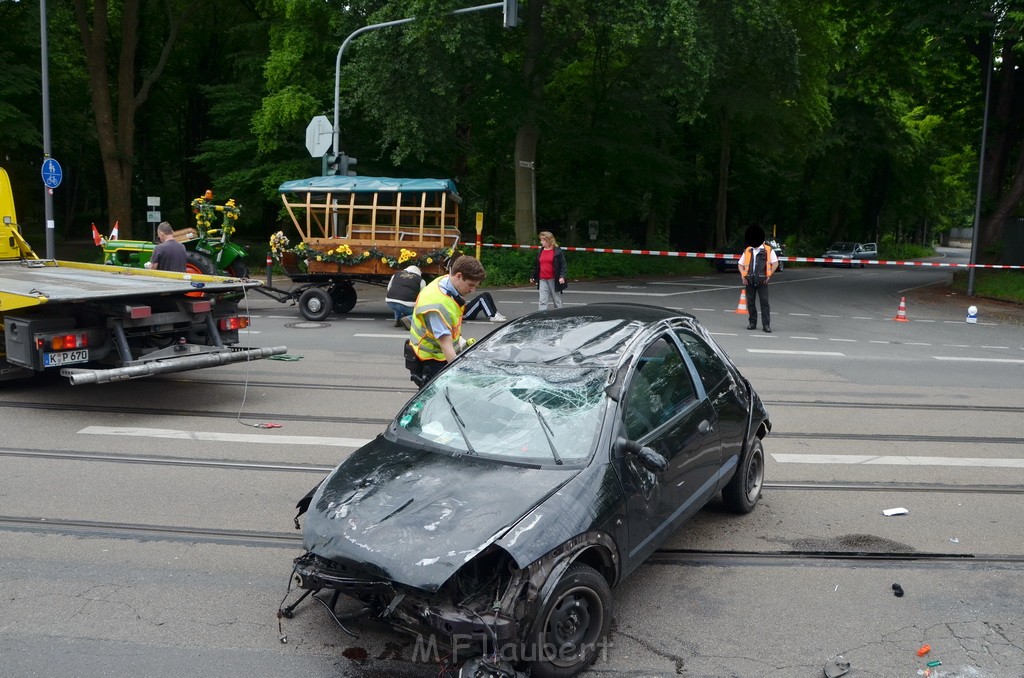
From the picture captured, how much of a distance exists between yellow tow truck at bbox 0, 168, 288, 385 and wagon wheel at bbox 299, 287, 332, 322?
6317 millimetres

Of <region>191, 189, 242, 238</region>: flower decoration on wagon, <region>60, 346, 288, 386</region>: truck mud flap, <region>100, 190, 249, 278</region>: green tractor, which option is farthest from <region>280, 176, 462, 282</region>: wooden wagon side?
<region>60, 346, 288, 386</region>: truck mud flap

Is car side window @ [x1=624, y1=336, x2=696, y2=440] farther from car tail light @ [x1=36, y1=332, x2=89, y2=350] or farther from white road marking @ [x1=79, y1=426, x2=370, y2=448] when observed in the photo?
car tail light @ [x1=36, y1=332, x2=89, y2=350]

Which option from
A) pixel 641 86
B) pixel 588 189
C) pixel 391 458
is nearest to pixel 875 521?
pixel 391 458

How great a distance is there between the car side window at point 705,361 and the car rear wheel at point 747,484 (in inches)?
23.8

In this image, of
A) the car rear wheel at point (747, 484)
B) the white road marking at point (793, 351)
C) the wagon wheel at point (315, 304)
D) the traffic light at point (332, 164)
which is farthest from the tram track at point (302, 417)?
the traffic light at point (332, 164)

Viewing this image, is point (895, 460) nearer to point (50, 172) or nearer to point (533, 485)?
point (533, 485)

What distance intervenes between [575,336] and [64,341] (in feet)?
18.0

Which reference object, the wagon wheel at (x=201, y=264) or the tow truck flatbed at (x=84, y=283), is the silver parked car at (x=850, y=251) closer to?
the wagon wheel at (x=201, y=264)

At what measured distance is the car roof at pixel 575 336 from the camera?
5215 millimetres

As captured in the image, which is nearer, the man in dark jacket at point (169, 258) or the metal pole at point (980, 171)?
the man in dark jacket at point (169, 258)

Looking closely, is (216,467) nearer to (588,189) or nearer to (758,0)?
(758,0)

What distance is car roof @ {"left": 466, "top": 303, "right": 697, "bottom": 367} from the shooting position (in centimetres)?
521

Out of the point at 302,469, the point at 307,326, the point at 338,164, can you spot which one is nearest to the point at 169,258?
the point at 307,326

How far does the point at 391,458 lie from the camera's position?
471cm
